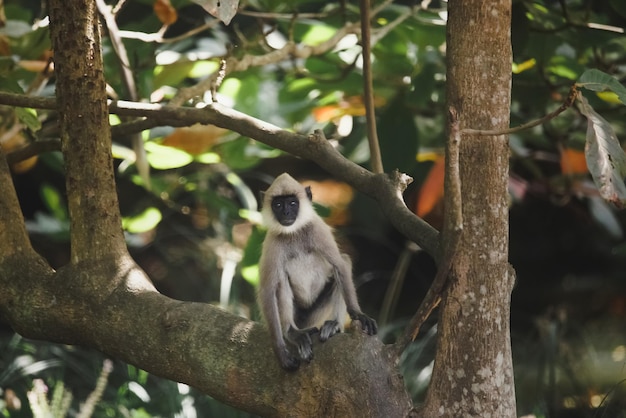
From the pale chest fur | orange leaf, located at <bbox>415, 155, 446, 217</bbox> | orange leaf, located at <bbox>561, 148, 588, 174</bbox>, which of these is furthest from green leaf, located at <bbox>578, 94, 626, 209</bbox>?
orange leaf, located at <bbox>561, 148, 588, 174</bbox>

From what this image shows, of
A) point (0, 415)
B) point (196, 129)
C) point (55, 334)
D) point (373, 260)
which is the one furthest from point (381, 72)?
point (373, 260)

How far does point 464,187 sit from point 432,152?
2291 millimetres

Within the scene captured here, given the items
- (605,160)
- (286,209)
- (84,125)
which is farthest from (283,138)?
(605,160)

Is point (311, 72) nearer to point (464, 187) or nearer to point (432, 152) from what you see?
point (432, 152)

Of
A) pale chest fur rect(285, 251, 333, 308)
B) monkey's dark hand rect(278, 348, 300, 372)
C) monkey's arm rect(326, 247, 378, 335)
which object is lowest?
pale chest fur rect(285, 251, 333, 308)

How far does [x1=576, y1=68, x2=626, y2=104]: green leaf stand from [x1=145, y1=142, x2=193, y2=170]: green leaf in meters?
1.86

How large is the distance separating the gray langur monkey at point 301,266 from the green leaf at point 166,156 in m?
Answer: 0.42

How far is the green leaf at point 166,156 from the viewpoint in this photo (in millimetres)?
3674

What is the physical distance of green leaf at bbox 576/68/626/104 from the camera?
2250 mm

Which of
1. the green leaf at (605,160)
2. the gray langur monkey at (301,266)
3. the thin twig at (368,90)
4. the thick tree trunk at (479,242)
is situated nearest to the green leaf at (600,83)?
the green leaf at (605,160)

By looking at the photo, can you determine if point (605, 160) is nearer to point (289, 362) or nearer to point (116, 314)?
point (289, 362)

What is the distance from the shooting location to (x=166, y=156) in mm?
3713

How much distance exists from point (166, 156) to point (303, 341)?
128 centimetres

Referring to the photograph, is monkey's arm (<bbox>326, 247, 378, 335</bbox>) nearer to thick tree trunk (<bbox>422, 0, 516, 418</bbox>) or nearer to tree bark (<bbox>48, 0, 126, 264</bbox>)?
thick tree trunk (<bbox>422, 0, 516, 418</bbox>)
